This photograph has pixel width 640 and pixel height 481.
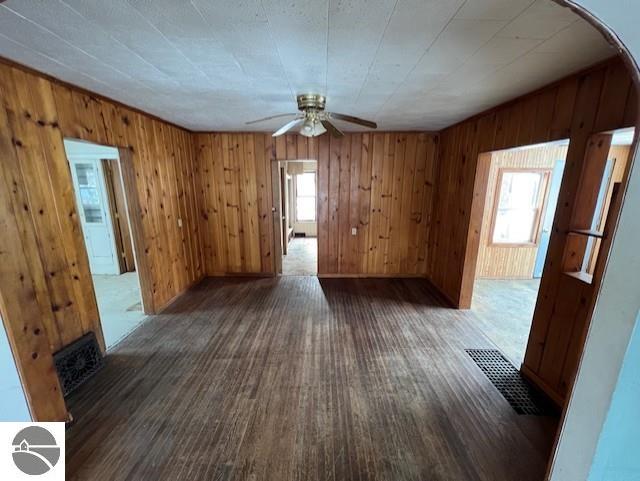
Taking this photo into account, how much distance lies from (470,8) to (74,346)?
355cm

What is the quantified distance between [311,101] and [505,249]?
4.42 meters

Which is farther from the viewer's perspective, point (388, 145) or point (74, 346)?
point (388, 145)

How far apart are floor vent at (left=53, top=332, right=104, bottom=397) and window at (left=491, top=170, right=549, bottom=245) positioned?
5734 mm

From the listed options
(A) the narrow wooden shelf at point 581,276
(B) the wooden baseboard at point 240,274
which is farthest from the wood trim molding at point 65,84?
(A) the narrow wooden shelf at point 581,276

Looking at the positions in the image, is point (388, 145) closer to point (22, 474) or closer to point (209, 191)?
point (209, 191)

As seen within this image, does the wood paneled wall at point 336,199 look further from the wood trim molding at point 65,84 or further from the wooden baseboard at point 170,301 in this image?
the wood trim molding at point 65,84

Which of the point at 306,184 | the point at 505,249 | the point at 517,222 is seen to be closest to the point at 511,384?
the point at 505,249

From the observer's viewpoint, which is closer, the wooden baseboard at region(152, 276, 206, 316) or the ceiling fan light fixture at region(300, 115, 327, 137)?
the ceiling fan light fixture at region(300, 115, 327, 137)

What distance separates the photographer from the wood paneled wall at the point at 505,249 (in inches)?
174

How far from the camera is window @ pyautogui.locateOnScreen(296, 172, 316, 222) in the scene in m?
8.20

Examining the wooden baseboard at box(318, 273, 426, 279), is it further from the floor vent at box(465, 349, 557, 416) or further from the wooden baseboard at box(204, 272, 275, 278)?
the floor vent at box(465, 349, 557, 416)

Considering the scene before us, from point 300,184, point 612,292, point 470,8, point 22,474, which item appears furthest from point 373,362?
point 300,184

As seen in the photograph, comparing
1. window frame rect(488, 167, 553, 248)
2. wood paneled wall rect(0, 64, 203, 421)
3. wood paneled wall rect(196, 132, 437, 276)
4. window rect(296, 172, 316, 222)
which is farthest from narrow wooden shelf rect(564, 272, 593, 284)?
window rect(296, 172, 316, 222)

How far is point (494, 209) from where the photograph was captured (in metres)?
4.58
